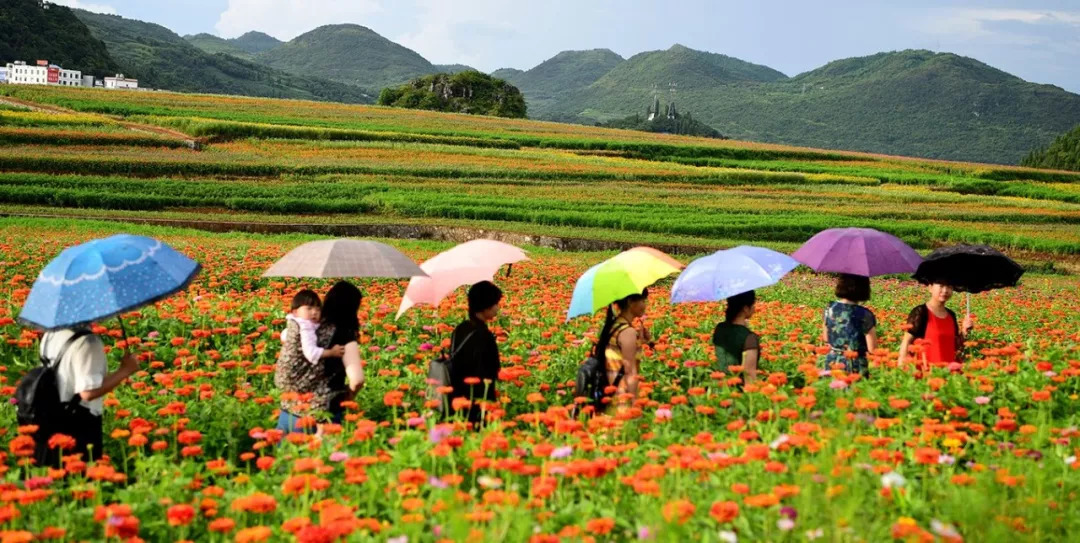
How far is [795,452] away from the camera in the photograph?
18.8 ft

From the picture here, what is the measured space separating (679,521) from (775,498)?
1.21ft

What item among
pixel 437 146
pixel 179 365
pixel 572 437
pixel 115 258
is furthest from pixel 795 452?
pixel 437 146

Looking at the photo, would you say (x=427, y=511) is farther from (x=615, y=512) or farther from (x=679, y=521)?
(x=679, y=521)

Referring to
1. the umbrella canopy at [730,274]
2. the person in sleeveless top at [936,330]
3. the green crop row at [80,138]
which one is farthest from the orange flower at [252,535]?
the green crop row at [80,138]

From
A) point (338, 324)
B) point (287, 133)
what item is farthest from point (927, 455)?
point (287, 133)

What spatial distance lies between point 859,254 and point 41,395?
6.36 meters

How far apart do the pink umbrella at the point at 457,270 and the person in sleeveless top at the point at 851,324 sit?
2642mm

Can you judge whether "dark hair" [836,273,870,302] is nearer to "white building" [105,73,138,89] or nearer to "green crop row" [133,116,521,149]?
"green crop row" [133,116,521,149]

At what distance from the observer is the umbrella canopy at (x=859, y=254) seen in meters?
8.79

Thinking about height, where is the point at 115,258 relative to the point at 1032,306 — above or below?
above

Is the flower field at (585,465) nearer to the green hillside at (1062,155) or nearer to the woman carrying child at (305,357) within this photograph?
the woman carrying child at (305,357)

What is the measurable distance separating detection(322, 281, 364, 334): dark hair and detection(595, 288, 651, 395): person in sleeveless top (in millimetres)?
1684

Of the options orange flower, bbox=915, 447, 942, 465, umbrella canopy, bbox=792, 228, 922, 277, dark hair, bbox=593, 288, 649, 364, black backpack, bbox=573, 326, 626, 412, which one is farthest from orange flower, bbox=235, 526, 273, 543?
umbrella canopy, bbox=792, 228, 922, 277

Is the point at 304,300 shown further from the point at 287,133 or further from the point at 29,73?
the point at 29,73
